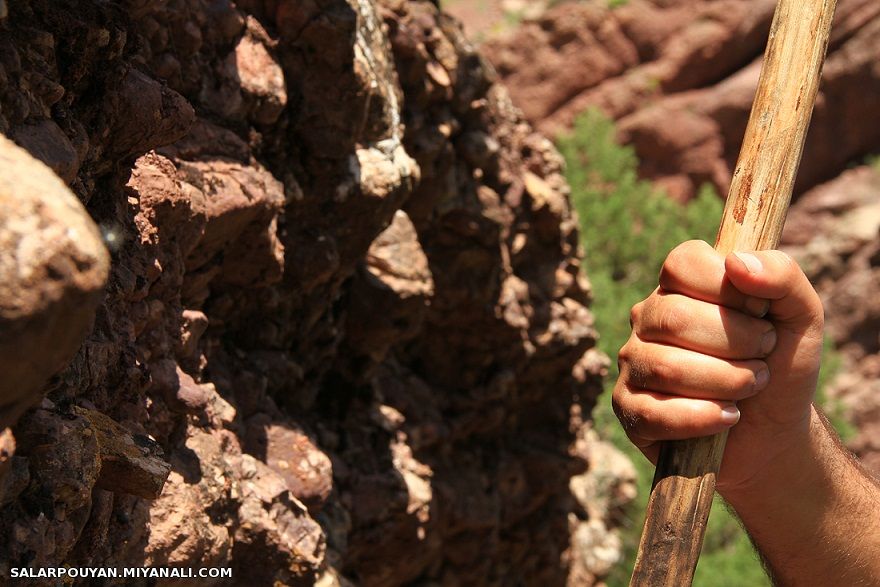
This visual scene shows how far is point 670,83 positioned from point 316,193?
18.1m

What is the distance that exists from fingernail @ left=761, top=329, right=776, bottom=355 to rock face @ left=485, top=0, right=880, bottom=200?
18835mm

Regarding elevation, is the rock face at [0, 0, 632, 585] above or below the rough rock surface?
below

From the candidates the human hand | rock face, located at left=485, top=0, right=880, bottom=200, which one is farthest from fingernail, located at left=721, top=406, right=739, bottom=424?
rock face, located at left=485, top=0, right=880, bottom=200

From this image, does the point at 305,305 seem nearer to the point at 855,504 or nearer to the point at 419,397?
the point at 419,397

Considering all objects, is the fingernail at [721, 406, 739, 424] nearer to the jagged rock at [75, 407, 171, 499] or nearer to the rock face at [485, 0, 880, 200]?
the jagged rock at [75, 407, 171, 499]

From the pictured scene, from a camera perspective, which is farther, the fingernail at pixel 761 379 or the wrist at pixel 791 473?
the wrist at pixel 791 473

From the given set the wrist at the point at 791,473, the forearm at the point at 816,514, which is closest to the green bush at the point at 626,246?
→ the forearm at the point at 816,514

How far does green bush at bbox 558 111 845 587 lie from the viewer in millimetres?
12242

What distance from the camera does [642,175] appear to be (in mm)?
20953

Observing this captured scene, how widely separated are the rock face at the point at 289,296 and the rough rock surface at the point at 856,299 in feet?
36.5

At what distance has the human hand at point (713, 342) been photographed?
6.26ft

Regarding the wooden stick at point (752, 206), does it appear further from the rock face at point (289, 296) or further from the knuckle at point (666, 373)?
the rock face at point (289, 296)

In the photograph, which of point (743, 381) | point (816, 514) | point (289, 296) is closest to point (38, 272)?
point (743, 381)

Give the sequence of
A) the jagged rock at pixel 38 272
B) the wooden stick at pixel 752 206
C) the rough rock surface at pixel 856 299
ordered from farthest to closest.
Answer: the rough rock surface at pixel 856 299, the wooden stick at pixel 752 206, the jagged rock at pixel 38 272
